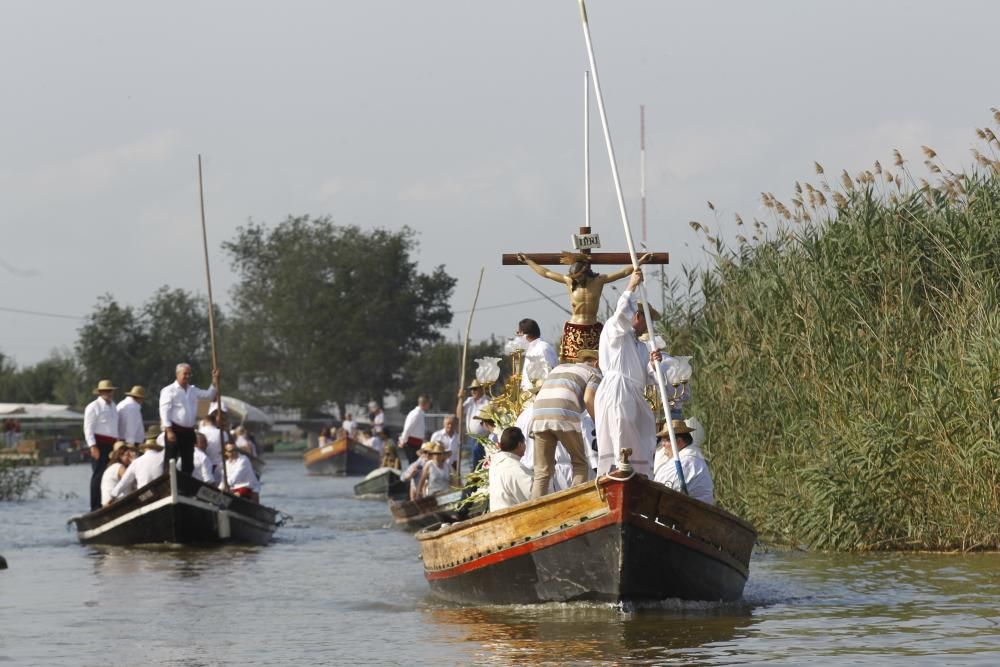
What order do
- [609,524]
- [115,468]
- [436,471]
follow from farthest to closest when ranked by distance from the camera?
[436,471] → [115,468] → [609,524]

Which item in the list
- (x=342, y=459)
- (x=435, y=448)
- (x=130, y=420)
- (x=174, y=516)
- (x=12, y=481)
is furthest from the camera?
(x=342, y=459)

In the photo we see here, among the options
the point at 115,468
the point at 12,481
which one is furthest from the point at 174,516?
the point at 12,481

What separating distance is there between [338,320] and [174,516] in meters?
67.9

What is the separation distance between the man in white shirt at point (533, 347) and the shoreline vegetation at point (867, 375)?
11.6 ft

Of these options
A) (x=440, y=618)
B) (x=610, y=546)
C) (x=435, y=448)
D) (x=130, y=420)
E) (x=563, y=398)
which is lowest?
(x=440, y=618)

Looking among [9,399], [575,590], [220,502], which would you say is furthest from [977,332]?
[9,399]

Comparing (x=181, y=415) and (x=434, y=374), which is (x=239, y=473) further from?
(x=434, y=374)

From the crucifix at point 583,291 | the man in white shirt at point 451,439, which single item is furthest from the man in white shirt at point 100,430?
the crucifix at point 583,291

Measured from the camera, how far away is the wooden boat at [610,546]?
1301 cm

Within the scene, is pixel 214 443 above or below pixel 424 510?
above

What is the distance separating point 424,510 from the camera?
25.6 m

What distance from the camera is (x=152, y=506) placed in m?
22.6

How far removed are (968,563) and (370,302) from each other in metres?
74.9

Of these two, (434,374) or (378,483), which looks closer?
(378,483)
